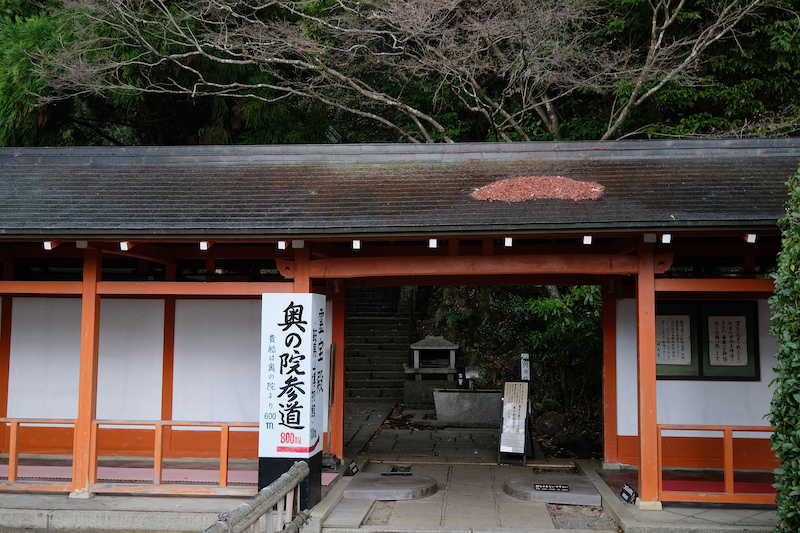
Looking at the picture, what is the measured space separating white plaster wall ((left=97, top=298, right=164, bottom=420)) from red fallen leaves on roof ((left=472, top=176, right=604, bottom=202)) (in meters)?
4.99

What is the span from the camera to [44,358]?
31.6 feet

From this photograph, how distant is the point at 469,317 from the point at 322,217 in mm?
11303

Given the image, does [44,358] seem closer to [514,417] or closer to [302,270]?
[302,270]

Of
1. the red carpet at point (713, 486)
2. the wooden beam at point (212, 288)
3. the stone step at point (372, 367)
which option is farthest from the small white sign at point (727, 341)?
the stone step at point (372, 367)

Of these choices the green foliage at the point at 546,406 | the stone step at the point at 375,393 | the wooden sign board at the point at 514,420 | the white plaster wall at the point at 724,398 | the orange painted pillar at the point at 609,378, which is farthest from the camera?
the stone step at the point at 375,393

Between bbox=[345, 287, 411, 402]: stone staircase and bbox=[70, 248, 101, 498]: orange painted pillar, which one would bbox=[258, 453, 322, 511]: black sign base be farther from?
bbox=[345, 287, 411, 402]: stone staircase

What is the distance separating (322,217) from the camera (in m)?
7.50

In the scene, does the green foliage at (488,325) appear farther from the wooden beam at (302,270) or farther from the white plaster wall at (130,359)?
the white plaster wall at (130,359)

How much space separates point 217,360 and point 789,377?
7.07 m

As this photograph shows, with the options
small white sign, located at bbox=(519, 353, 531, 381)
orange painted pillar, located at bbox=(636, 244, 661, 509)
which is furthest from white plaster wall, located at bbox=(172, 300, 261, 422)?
orange painted pillar, located at bbox=(636, 244, 661, 509)

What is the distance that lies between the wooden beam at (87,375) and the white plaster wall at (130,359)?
1669 mm

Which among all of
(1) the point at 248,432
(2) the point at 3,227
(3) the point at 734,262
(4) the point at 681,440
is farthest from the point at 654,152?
(2) the point at 3,227

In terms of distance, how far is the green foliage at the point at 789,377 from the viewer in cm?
537

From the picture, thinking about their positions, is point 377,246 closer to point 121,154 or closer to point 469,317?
point 121,154
